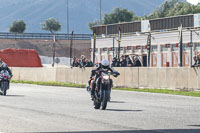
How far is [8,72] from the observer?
25.9 meters

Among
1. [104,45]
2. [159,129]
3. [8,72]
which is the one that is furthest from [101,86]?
[104,45]

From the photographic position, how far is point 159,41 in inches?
2462

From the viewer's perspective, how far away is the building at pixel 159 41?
2181 inches

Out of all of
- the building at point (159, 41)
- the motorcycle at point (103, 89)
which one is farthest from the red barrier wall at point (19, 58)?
the motorcycle at point (103, 89)

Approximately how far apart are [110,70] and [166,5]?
515 feet

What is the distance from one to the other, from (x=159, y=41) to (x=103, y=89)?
46657mm

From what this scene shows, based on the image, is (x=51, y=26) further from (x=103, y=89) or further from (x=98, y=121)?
(x=98, y=121)

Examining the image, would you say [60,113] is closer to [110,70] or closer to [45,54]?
[110,70]

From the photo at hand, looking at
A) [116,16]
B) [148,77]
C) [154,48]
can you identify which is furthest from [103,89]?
[116,16]

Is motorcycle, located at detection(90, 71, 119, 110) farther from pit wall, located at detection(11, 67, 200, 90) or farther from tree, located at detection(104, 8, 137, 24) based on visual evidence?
tree, located at detection(104, 8, 137, 24)

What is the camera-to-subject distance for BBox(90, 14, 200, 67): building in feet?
182

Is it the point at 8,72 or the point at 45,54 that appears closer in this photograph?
the point at 8,72

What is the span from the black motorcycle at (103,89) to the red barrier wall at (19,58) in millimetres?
48051

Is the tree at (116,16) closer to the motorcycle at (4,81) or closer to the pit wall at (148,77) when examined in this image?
the pit wall at (148,77)
